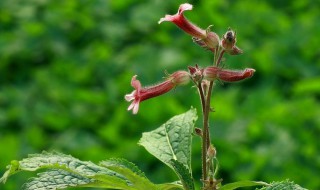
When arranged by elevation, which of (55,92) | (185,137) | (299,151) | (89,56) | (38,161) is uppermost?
(89,56)

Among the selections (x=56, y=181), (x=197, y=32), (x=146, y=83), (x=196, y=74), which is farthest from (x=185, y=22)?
(x=146, y=83)

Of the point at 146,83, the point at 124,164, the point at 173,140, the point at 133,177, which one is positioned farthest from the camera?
the point at 146,83

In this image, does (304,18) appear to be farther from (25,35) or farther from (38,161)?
(38,161)

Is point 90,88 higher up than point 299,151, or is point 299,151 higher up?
point 90,88

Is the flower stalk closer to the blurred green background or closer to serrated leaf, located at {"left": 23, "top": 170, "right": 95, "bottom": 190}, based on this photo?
serrated leaf, located at {"left": 23, "top": 170, "right": 95, "bottom": 190}

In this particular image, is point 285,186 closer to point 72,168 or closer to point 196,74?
point 196,74

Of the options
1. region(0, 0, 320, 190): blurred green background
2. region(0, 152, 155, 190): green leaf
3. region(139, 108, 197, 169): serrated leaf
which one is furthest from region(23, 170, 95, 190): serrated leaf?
Result: region(0, 0, 320, 190): blurred green background

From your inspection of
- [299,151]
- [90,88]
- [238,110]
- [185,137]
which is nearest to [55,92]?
[90,88]
